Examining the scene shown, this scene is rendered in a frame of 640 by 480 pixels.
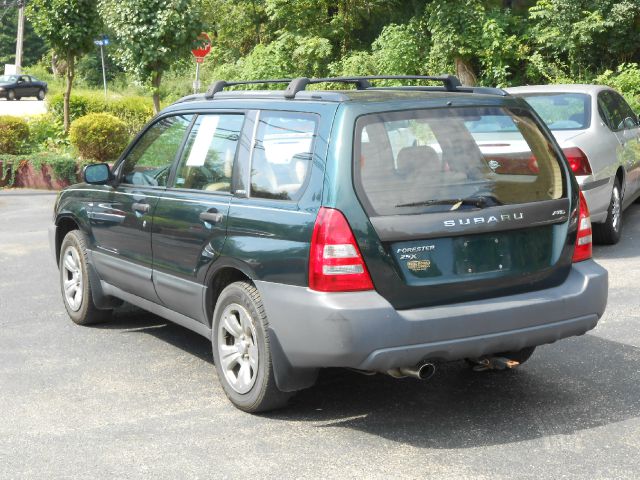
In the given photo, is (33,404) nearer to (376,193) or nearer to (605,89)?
(376,193)

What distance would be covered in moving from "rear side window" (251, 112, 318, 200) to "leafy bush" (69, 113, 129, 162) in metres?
15.5

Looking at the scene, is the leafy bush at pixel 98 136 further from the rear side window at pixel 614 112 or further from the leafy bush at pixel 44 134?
the rear side window at pixel 614 112

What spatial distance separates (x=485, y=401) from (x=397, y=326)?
3.64 ft

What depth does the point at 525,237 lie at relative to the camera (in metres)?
5.12

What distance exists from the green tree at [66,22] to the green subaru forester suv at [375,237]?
18.8 meters

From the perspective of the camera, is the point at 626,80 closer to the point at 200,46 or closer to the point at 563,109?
the point at 200,46

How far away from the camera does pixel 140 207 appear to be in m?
6.37

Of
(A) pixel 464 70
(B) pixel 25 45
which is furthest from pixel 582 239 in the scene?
(B) pixel 25 45

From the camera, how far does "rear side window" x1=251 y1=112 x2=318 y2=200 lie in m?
5.04

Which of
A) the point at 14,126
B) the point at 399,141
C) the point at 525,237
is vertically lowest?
the point at 14,126

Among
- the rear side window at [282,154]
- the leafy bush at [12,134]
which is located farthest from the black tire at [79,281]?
the leafy bush at [12,134]

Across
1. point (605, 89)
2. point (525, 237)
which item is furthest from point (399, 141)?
point (605, 89)

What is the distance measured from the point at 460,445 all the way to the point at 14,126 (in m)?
18.5

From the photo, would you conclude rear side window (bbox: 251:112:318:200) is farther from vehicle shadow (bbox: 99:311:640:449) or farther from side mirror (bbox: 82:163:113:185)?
side mirror (bbox: 82:163:113:185)
